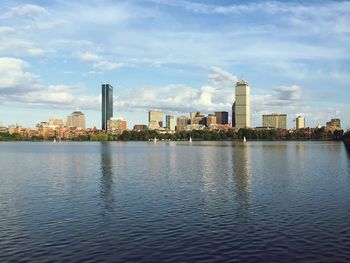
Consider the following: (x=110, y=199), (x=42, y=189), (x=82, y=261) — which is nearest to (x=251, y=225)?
(x=82, y=261)

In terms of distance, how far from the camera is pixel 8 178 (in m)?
62.2

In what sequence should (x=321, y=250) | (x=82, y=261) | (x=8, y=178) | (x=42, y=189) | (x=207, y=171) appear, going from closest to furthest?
(x=82, y=261) → (x=321, y=250) → (x=42, y=189) → (x=8, y=178) → (x=207, y=171)

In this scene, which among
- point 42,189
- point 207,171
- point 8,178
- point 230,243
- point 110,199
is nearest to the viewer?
point 230,243

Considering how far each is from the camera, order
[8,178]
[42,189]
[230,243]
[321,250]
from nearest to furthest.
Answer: [321,250] < [230,243] < [42,189] < [8,178]

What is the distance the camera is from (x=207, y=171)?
71.4 m

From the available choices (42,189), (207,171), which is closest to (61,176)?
(42,189)

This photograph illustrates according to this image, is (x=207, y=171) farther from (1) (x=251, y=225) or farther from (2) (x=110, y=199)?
(1) (x=251, y=225)

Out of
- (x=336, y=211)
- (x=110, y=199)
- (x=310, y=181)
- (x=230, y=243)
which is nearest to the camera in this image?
(x=230, y=243)

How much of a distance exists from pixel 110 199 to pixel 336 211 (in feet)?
70.5

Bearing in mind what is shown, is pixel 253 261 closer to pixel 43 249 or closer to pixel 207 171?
pixel 43 249

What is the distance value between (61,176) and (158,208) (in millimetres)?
30699

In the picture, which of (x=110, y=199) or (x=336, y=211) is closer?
(x=336, y=211)

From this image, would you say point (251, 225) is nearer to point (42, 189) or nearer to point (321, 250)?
point (321, 250)

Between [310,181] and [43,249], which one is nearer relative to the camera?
[43,249]
